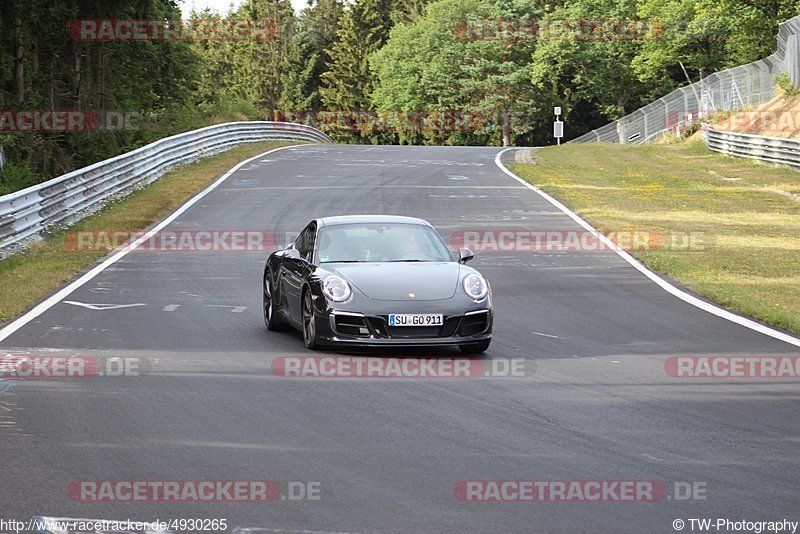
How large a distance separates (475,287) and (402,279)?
0.69 m

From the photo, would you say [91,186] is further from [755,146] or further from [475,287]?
[755,146]

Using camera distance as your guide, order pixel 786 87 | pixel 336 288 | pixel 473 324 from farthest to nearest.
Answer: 1. pixel 786 87
2. pixel 336 288
3. pixel 473 324

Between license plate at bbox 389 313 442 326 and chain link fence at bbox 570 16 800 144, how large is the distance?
130 ft

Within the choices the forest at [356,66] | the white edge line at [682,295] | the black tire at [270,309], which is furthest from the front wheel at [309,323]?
the forest at [356,66]

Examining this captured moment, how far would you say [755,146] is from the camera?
41562 mm

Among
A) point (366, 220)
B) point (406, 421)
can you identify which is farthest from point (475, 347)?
point (406, 421)

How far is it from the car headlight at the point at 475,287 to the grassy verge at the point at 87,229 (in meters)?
5.20

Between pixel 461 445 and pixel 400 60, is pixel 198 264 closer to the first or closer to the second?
pixel 461 445

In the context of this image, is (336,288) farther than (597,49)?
No

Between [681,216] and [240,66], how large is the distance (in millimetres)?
109113

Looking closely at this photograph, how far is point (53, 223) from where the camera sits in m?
22.6

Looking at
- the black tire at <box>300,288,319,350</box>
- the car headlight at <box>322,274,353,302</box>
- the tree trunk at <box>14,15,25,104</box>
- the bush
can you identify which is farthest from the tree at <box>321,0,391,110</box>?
the car headlight at <box>322,274,353,302</box>

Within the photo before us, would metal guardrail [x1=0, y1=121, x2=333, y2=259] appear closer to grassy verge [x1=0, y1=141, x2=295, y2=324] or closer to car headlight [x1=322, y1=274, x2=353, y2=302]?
grassy verge [x1=0, y1=141, x2=295, y2=324]

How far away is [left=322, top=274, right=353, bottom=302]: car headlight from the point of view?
11453 millimetres
